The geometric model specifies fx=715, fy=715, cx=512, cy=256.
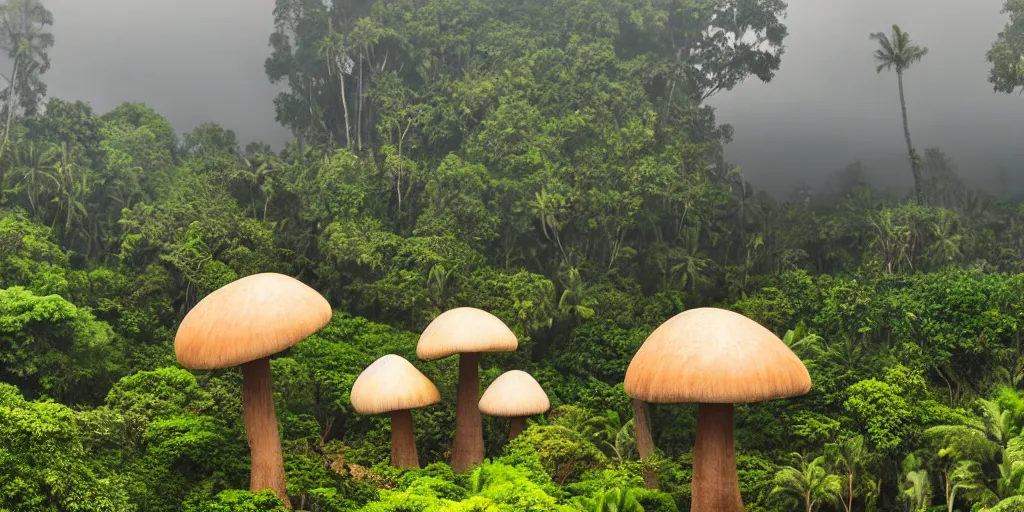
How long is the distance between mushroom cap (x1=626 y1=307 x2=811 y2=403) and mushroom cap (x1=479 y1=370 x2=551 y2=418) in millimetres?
7987

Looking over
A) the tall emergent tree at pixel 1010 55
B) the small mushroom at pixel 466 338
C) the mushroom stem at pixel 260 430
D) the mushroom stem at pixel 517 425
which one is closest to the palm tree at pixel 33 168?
the small mushroom at pixel 466 338

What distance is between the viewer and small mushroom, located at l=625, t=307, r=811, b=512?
899 centimetres

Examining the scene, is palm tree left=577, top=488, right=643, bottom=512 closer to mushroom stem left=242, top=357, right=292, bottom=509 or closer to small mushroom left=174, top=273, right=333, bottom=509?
mushroom stem left=242, top=357, right=292, bottom=509

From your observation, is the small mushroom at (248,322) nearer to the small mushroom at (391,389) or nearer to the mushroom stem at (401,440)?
the small mushroom at (391,389)

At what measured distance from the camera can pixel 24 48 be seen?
165 ft

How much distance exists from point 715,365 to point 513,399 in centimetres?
896

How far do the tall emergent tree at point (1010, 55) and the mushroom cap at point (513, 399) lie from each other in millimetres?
35948

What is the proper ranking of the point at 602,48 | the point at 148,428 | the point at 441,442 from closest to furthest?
the point at 148,428 → the point at 441,442 → the point at 602,48

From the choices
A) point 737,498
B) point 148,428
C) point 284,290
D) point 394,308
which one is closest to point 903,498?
point 737,498

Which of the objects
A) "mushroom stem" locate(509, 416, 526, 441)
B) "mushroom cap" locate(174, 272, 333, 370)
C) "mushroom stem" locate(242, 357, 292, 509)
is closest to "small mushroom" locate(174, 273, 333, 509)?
"mushroom cap" locate(174, 272, 333, 370)

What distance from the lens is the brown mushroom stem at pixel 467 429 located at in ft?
57.4

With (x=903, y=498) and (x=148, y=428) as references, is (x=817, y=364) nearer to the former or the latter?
(x=903, y=498)

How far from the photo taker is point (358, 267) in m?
34.7

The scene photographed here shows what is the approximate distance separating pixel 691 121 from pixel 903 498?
36283 mm
